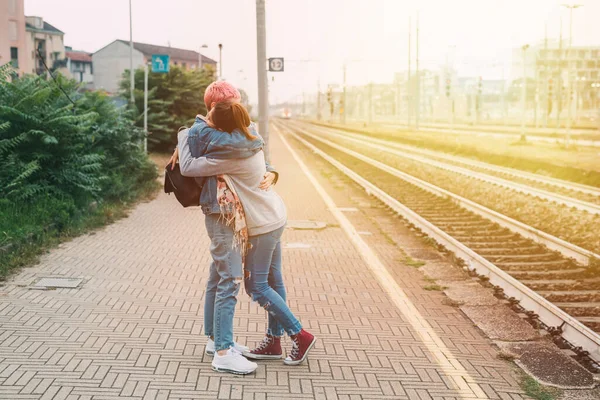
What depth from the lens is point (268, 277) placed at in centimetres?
530

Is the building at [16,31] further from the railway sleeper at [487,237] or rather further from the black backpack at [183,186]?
the black backpack at [183,186]

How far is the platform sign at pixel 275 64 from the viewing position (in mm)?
20375

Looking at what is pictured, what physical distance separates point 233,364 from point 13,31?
58.6 metres

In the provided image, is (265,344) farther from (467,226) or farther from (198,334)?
(467,226)

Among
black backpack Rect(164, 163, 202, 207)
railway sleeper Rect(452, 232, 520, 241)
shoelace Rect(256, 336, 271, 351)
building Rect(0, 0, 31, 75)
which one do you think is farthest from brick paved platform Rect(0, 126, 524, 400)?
building Rect(0, 0, 31, 75)

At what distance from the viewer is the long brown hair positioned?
4801 millimetres

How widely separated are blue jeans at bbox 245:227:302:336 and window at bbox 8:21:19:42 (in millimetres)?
57154

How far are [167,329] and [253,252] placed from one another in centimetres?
144

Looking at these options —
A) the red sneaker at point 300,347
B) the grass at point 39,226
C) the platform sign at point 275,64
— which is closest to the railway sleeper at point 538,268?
the red sneaker at point 300,347

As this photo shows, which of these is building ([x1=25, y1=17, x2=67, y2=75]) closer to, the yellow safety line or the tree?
the tree

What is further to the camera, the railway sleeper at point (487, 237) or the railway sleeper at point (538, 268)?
the railway sleeper at point (487, 237)

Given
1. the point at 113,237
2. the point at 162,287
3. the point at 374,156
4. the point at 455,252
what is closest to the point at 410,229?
the point at 455,252

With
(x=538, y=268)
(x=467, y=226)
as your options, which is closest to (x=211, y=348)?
(x=538, y=268)

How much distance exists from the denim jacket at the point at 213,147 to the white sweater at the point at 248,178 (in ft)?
0.14
